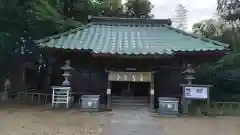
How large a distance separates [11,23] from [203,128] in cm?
1085

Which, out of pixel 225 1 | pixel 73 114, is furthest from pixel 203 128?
pixel 225 1

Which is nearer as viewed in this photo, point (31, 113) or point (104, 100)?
point (31, 113)

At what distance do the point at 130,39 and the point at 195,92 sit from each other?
15.1 ft

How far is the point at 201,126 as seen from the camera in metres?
10.0

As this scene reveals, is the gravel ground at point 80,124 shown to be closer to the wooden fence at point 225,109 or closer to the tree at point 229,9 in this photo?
the wooden fence at point 225,109

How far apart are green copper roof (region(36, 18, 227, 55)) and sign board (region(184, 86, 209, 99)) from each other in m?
1.70

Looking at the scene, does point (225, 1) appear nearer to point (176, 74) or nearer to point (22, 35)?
point (176, 74)

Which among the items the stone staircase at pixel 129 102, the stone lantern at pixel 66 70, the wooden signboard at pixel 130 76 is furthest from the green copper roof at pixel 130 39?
the stone staircase at pixel 129 102

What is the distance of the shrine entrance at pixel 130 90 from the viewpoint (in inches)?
546

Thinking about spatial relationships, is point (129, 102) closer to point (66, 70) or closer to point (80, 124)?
point (66, 70)

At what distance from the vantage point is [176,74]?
592 inches

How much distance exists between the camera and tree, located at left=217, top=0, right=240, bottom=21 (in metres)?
22.0

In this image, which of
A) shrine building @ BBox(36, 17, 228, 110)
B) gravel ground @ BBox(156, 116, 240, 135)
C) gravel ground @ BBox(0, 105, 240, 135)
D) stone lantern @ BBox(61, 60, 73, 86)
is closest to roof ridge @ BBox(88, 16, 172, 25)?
shrine building @ BBox(36, 17, 228, 110)

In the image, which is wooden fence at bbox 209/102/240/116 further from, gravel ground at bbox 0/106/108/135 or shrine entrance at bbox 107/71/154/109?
gravel ground at bbox 0/106/108/135
